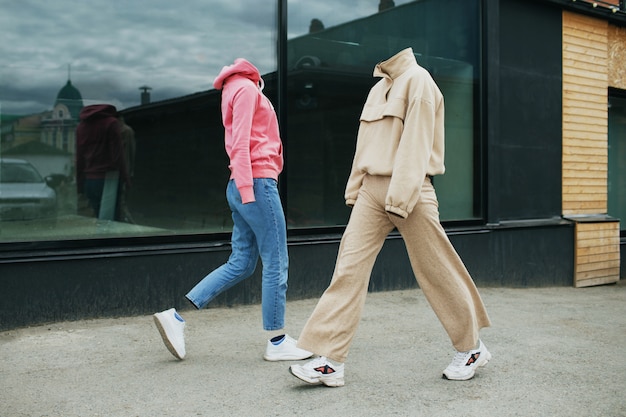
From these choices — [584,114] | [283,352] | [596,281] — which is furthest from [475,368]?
[584,114]

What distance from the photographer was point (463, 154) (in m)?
8.20

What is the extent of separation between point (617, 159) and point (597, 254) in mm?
1931

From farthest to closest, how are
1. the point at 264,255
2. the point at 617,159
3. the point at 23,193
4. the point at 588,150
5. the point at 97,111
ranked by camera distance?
the point at 617,159
the point at 588,150
the point at 97,111
the point at 23,193
the point at 264,255

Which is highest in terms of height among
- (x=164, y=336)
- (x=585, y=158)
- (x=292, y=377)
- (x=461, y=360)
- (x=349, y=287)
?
(x=585, y=158)

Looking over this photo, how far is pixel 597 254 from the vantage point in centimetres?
926

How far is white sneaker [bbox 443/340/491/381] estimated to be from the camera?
405cm

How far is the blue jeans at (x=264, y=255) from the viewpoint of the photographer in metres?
4.35

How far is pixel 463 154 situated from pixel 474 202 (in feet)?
1.88

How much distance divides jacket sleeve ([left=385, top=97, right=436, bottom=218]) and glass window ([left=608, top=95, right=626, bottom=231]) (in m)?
7.26

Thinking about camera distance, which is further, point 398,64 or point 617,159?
point 617,159

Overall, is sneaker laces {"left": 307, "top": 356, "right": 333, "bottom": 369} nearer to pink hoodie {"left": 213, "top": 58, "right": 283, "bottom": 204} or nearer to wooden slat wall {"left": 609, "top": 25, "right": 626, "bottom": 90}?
pink hoodie {"left": 213, "top": 58, "right": 283, "bottom": 204}

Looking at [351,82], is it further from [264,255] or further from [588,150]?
[588,150]

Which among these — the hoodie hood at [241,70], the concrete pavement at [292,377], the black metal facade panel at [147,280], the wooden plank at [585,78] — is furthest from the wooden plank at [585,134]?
the hoodie hood at [241,70]

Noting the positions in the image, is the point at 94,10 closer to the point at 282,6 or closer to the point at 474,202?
the point at 282,6
